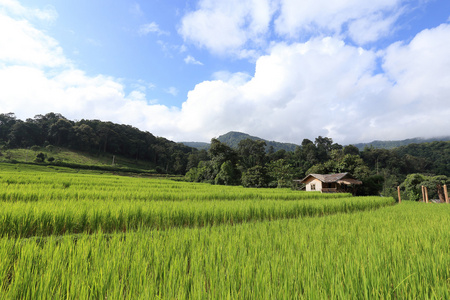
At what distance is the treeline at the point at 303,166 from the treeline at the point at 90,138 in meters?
16.0

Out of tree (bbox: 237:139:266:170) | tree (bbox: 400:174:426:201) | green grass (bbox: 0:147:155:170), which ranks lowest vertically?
tree (bbox: 400:174:426:201)

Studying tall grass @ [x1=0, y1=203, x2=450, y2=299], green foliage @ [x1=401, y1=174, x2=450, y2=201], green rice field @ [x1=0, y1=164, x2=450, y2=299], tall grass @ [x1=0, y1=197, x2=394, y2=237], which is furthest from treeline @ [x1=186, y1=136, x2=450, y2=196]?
tall grass @ [x1=0, y1=203, x2=450, y2=299]

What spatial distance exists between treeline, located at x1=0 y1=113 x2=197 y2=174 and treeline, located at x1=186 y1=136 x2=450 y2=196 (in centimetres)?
1604

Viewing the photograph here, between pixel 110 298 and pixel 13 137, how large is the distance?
8309 centimetres

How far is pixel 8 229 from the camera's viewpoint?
133 inches

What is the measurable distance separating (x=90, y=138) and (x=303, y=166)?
6849cm

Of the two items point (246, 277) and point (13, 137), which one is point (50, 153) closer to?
point (13, 137)

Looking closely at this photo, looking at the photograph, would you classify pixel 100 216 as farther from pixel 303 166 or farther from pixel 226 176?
pixel 303 166

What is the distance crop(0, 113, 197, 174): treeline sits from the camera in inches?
2335

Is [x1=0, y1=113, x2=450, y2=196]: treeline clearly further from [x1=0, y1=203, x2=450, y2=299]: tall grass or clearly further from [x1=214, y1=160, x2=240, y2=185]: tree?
[x1=0, y1=203, x2=450, y2=299]: tall grass

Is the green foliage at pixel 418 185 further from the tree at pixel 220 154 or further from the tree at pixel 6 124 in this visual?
the tree at pixel 6 124

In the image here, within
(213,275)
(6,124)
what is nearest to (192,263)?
(213,275)

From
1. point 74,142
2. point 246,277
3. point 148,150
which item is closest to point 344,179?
point 246,277

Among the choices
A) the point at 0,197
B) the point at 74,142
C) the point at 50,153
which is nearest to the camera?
the point at 0,197
